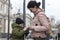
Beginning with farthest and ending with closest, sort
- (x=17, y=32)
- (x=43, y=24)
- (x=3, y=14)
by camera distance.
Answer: (x=3, y=14), (x=17, y=32), (x=43, y=24)

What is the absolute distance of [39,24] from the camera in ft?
8.23

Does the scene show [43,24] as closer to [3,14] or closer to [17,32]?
[17,32]

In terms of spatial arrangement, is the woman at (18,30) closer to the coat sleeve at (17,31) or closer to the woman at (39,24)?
the coat sleeve at (17,31)

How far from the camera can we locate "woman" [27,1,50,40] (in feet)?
8.02

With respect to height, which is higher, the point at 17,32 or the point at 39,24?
the point at 39,24

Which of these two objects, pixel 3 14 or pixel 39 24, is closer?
pixel 39 24

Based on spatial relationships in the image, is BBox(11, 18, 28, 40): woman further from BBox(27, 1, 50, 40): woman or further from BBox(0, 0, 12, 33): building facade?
BBox(0, 0, 12, 33): building facade

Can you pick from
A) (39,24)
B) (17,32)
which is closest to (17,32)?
(17,32)

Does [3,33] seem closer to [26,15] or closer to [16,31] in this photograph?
[26,15]

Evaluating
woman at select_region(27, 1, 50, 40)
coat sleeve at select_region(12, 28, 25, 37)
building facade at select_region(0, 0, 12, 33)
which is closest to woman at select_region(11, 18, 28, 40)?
coat sleeve at select_region(12, 28, 25, 37)

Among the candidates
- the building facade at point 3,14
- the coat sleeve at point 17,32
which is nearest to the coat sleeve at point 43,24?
the coat sleeve at point 17,32

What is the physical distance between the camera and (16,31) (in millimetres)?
3436

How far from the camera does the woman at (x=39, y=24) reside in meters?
2.44

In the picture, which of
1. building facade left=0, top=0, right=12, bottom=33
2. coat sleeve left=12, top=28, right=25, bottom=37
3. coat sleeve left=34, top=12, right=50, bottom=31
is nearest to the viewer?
coat sleeve left=34, top=12, right=50, bottom=31
